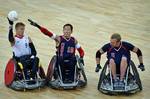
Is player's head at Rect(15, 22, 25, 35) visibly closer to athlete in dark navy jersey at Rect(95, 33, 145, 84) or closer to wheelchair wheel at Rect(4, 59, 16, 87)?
wheelchair wheel at Rect(4, 59, 16, 87)

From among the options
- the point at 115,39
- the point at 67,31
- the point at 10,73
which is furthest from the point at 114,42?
the point at 10,73

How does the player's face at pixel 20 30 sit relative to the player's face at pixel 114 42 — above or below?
above

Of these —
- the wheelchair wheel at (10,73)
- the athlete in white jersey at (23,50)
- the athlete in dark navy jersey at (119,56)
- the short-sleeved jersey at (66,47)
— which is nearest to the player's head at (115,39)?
the athlete in dark navy jersey at (119,56)

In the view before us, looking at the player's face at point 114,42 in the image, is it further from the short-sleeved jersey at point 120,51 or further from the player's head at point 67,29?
the player's head at point 67,29

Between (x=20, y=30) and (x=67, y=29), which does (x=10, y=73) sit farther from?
(x=67, y=29)

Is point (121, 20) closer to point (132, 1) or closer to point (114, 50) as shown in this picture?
point (132, 1)

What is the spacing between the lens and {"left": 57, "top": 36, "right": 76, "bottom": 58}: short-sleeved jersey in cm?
769

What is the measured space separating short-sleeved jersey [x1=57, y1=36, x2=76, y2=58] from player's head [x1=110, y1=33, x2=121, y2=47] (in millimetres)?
668

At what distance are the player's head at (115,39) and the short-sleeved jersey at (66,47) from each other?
2.19 ft

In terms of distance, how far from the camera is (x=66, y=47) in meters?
7.70

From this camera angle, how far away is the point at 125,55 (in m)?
7.57

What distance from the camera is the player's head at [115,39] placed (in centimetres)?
740

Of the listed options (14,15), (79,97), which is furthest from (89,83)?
(14,15)

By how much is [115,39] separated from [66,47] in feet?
2.77
